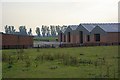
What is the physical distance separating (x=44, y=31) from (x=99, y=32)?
113m

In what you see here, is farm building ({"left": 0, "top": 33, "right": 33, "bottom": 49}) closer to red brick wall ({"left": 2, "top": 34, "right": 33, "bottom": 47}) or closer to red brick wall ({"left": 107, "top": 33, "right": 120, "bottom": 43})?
red brick wall ({"left": 2, "top": 34, "right": 33, "bottom": 47})

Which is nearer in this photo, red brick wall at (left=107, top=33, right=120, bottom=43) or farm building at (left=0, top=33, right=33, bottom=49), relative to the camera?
farm building at (left=0, top=33, right=33, bottom=49)

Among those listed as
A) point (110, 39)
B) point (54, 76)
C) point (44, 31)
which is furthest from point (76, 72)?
point (44, 31)

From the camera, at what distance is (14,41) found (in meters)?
51.4

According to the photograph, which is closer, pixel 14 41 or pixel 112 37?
pixel 14 41

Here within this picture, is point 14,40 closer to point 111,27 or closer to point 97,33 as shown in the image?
point 97,33

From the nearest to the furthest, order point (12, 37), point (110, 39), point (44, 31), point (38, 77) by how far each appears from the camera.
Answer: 1. point (38, 77)
2. point (12, 37)
3. point (110, 39)
4. point (44, 31)

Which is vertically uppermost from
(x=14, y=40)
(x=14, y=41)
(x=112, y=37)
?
(x=112, y=37)

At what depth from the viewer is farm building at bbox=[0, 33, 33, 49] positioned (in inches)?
1900

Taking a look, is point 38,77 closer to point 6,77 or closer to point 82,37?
point 6,77

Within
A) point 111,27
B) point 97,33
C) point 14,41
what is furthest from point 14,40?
point 111,27

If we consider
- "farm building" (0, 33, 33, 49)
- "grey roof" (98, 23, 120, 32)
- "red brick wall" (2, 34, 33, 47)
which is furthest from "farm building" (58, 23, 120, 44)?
"farm building" (0, 33, 33, 49)

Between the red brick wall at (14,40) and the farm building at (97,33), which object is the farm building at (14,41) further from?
the farm building at (97,33)

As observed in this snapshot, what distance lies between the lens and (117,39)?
62969 millimetres
